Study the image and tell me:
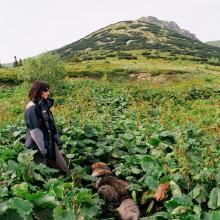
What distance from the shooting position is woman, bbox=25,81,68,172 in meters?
10.9

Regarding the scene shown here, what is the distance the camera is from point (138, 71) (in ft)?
154

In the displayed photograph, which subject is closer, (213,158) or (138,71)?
(213,158)

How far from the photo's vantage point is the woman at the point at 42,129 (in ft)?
35.7

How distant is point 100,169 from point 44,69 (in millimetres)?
26196

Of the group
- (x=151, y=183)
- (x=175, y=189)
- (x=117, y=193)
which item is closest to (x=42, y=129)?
(x=117, y=193)

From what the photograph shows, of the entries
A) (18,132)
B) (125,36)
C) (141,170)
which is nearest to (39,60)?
(18,132)

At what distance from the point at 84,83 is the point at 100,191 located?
25393 mm

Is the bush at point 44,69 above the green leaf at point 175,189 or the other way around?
above

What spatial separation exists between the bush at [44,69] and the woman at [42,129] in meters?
23.5

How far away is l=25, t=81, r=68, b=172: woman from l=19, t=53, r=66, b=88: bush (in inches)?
924

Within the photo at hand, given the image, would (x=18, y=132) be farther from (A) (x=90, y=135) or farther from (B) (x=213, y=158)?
(B) (x=213, y=158)

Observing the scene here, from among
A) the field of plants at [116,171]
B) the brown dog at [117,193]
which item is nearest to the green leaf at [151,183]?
the field of plants at [116,171]

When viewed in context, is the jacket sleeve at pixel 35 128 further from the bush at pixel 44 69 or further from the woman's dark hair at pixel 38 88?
the bush at pixel 44 69

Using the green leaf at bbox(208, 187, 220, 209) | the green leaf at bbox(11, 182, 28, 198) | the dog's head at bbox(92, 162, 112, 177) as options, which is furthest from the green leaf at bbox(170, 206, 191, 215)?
the dog's head at bbox(92, 162, 112, 177)
